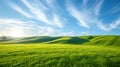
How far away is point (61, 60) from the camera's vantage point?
2245 centimetres

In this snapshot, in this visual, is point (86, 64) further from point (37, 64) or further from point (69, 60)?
point (37, 64)

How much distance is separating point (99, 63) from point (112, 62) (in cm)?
254

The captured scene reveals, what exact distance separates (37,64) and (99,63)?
9572 mm

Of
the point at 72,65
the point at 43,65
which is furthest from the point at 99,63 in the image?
the point at 43,65

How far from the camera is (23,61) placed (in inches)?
843

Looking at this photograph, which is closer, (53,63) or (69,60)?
(53,63)

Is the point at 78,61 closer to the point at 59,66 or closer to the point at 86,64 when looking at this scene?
the point at 86,64

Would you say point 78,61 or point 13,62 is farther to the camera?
point 78,61

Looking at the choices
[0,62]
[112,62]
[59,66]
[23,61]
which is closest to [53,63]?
[59,66]

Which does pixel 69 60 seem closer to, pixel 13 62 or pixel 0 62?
pixel 13 62

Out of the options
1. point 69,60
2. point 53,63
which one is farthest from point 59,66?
point 69,60

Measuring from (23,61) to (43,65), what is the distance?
11.4 ft

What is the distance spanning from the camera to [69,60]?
22688 mm

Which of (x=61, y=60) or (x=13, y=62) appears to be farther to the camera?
(x=61, y=60)
